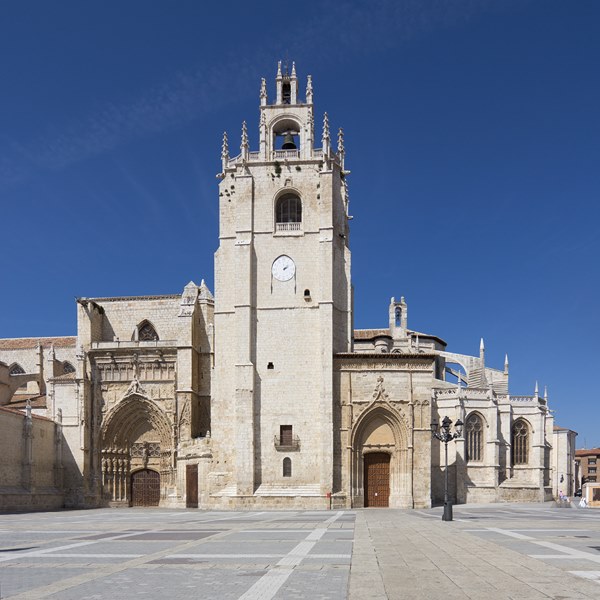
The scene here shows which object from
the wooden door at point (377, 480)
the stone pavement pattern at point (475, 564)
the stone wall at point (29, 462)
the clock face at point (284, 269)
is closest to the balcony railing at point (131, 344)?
the stone wall at point (29, 462)

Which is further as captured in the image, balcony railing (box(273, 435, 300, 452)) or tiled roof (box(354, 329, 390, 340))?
tiled roof (box(354, 329, 390, 340))

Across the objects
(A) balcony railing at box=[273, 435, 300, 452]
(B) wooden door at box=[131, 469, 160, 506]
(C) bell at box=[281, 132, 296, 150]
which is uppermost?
(C) bell at box=[281, 132, 296, 150]

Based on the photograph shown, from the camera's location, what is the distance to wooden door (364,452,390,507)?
36594 mm

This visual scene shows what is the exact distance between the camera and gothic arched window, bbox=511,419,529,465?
50.3 meters

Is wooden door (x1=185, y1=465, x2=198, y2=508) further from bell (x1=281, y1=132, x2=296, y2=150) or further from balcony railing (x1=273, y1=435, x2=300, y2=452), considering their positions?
bell (x1=281, y1=132, x2=296, y2=150)

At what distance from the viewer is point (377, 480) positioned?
120 feet

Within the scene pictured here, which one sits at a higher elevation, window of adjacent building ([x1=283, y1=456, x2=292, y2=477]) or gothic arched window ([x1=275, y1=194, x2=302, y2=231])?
gothic arched window ([x1=275, y1=194, x2=302, y2=231])

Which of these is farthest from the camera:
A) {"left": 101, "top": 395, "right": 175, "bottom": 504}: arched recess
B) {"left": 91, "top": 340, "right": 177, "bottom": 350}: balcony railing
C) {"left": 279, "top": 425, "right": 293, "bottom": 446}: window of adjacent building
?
{"left": 91, "top": 340, "right": 177, "bottom": 350}: balcony railing

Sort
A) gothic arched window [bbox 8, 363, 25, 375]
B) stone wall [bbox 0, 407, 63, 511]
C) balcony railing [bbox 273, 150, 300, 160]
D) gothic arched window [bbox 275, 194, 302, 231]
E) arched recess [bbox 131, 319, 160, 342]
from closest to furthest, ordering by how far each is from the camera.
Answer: stone wall [bbox 0, 407, 63, 511] < balcony railing [bbox 273, 150, 300, 160] < gothic arched window [bbox 275, 194, 302, 231] < arched recess [bbox 131, 319, 160, 342] < gothic arched window [bbox 8, 363, 25, 375]

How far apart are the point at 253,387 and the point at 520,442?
886 inches

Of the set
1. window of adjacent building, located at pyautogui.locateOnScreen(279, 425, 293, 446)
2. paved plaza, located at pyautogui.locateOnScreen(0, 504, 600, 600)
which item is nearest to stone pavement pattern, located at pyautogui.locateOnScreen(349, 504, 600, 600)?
paved plaza, located at pyautogui.locateOnScreen(0, 504, 600, 600)

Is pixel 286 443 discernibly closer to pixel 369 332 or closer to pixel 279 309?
pixel 279 309

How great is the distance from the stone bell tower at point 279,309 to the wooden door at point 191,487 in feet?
8.08

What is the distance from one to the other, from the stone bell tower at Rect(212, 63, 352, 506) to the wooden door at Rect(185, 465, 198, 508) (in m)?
2.46
